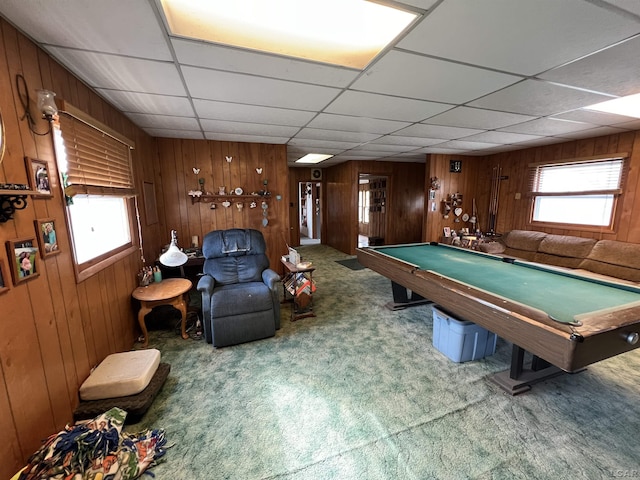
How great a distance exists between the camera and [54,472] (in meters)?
1.23

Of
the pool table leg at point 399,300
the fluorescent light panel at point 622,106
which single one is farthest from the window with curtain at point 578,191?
the pool table leg at point 399,300

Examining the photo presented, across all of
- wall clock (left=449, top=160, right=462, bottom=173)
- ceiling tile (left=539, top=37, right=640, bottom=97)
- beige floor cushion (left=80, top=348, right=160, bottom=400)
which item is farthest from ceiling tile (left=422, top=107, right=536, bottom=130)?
beige floor cushion (left=80, top=348, right=160, bottom=400)

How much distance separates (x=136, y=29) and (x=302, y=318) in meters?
2.85

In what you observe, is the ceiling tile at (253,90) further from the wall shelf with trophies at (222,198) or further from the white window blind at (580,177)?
the white window blind at (580,177)

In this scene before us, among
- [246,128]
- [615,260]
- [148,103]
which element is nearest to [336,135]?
[246,128]

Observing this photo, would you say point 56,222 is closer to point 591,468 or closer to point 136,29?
point 136,29

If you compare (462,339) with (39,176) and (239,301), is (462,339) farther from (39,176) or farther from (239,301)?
(39,176)

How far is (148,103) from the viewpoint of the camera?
243cm

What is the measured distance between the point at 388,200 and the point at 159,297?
18.6 ft

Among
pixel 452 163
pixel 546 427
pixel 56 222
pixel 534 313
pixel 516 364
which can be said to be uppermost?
pixel 452 163

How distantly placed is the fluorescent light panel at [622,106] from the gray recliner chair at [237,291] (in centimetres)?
365

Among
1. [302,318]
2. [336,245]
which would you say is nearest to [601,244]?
[302,318]

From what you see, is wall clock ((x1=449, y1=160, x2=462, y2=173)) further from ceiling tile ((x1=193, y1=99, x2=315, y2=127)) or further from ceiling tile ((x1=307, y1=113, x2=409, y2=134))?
ceiling tile ((x1=193, y1=99, x2=315, y2=127))

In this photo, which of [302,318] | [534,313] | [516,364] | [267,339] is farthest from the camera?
[302,318]
